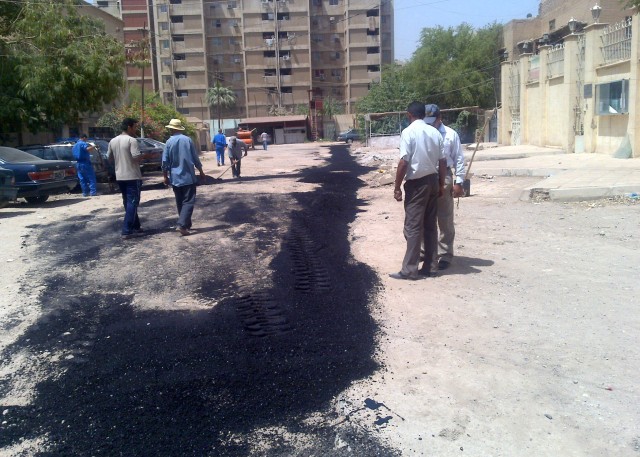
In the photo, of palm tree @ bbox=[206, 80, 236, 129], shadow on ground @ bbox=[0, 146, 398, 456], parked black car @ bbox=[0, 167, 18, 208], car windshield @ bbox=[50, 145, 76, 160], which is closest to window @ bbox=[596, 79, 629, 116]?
shadow on ground @ bbox=[0, 146, 398, 456]

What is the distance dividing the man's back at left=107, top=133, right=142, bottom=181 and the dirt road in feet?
3.53

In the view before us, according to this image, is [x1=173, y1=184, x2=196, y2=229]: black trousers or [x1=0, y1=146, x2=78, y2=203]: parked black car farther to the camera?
[x1=0, y1=146, x2=78, y2=203]: parked black car

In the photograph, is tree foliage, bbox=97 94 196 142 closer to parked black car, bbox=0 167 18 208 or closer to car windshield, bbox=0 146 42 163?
car windshield, bbox=0 146 42 163

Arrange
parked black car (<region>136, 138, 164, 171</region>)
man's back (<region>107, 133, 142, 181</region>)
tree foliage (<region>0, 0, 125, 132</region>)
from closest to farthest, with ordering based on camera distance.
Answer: man's back (<region>107, 133, 142, 181</region>) → tree foliage (<region>0, 0, 125, 132</region>) → parked black car (<region>136, 138, 164, 171</region>)

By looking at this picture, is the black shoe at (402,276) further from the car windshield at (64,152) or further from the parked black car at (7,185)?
the car windshield at (64,152)

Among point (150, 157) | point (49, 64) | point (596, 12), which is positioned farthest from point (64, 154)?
point (596, 12)

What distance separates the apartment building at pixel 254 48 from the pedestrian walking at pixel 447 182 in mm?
77993

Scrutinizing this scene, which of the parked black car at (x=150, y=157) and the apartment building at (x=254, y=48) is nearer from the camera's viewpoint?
the parked black car at (x=150, y=157)

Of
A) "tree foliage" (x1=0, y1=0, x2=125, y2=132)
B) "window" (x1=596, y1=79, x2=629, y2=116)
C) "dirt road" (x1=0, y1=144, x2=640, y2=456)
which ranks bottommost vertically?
"dirt road" (x1=0, y1=144, x2=640, y2=456)

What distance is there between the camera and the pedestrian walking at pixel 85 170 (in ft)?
52.7

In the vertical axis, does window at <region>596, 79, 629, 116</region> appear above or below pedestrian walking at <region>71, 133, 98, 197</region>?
above

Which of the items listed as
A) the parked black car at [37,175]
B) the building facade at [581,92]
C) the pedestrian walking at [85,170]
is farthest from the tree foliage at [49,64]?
the building facade at [581,92]

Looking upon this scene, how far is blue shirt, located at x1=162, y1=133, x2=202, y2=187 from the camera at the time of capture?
30.4 feet

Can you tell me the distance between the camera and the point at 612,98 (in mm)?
20500
